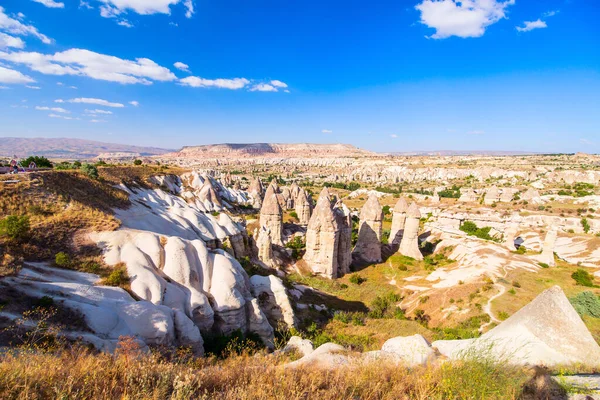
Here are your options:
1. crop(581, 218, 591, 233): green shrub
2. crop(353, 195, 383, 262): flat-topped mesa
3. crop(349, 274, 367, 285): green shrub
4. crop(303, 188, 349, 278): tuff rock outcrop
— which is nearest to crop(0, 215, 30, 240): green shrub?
crop(303, 188, 349, 278): tuff rock outcrop

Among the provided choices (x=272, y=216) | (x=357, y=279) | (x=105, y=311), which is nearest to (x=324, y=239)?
(x=357, y=279)

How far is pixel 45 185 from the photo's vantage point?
16516 mm

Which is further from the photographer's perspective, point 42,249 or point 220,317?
point 220,317

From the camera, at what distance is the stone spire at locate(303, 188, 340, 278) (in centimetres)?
2625

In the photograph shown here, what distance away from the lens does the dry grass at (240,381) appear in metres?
3.87

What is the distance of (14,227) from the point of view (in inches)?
438

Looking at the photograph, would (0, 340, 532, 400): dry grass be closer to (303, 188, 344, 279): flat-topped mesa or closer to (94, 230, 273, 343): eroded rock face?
(94, 230, 273, 343): eroded rock face

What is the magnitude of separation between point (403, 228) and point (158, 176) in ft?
125

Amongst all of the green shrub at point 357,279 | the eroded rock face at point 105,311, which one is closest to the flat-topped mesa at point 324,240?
the green shrub at point 357,279

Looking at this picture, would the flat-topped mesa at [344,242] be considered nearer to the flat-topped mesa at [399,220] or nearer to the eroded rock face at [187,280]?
the flat-topped mesa at [399,220]

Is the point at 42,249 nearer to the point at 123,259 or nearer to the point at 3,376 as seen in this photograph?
the point at 123,259

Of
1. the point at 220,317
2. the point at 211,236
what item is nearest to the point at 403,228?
the point at 211,236

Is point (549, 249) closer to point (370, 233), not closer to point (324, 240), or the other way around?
point (370, 233)

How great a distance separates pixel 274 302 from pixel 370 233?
18.4 metres
